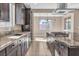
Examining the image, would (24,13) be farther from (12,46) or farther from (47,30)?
(12,46)

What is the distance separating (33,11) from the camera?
2.27 m

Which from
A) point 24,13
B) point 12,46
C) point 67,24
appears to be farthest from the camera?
point 24,13

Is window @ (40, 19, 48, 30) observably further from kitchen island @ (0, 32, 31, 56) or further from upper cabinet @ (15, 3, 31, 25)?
kitchen island @ (0, 32, 31, 56)

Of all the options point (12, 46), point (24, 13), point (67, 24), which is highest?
point (24, 13)

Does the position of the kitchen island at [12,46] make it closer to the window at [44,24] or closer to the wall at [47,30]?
the wall at [47,30]

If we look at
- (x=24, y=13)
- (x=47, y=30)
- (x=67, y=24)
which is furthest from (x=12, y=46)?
(x=24, y=13)

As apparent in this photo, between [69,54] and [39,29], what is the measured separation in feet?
2.96

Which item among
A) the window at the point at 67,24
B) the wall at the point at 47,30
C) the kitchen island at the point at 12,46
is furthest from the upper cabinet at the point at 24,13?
the window at the point at 67,24

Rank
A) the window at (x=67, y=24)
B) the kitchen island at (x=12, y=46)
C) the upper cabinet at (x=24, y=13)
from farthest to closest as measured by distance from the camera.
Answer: the upper cabinet at (x=24, y=13), the window at (x=67, y=24), the kitchen island at (x=12, y=46)

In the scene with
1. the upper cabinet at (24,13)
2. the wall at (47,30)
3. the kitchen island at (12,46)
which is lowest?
the kitchen island at (12,46)

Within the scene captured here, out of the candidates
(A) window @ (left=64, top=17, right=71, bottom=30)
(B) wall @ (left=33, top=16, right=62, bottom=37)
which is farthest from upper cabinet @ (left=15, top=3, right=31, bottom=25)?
(A) window @ (left=64, top=17, right=71, bottom=30)

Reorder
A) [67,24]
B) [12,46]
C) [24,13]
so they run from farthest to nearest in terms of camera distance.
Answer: [24,13], [67,24], [12,46]

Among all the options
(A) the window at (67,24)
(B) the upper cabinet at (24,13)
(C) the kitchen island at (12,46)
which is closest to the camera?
(C) the kitchen island at (12,46)

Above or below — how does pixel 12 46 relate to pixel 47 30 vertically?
below
